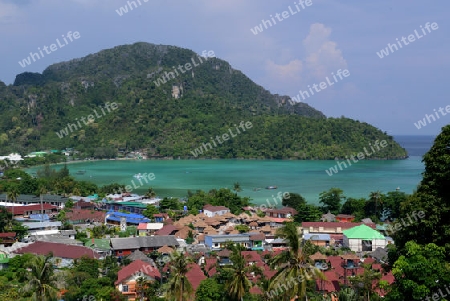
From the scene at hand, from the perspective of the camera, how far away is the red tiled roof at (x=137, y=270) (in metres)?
15.6

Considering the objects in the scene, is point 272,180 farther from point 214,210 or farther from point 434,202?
point 434,202

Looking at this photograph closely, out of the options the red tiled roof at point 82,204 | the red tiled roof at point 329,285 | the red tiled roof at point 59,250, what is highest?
the red tiled roof at point 82,204

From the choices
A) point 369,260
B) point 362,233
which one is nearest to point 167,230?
point 362,233

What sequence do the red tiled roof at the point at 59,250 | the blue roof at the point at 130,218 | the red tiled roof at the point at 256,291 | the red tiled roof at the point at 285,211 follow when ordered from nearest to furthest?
the red tiled roof at the point at 256,291
the red tiled roof at the point at 59,250
the blue roof at the point at 130,218
the red tiled roof at the point at 285,211

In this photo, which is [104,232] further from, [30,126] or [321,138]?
[30,126]

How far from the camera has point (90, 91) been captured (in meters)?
132

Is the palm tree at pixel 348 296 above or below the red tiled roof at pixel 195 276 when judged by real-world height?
below

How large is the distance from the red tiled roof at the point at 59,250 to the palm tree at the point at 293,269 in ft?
40.0

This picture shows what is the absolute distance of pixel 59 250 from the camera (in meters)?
19.0

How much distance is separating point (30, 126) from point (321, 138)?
7220 centimetres

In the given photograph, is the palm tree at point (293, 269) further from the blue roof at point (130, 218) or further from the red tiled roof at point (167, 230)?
the blue roof at point (130, 218)

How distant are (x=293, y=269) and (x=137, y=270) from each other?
9212 mm

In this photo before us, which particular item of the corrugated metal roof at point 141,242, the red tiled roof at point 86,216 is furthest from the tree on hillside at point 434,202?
the red tiled roof at point 86,216

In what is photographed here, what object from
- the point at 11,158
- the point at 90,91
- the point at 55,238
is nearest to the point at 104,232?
the point at 55,238
